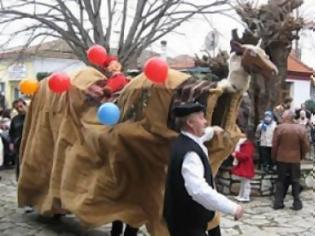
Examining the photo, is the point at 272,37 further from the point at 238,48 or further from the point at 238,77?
the point at 238,77

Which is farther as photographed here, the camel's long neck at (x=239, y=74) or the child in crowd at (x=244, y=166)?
the child in crowd at (x=244, y=166)

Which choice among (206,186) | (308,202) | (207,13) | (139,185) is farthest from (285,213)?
(207,13)

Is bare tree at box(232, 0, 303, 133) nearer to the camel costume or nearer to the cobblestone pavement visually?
the cobblestone pavement

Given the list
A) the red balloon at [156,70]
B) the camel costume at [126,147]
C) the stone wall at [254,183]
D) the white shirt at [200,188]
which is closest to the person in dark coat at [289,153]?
the stone wall at [254,183]

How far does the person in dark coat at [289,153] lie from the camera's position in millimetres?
8164

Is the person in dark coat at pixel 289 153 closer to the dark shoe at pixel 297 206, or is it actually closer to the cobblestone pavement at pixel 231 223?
the dark shoe at pixel 297 206

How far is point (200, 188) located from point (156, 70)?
142 cm

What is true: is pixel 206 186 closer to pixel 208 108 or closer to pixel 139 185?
pixel 208 108

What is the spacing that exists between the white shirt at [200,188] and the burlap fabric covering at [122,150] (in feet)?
3.68

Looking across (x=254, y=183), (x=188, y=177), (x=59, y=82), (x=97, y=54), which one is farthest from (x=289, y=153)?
(x=188, y=177)

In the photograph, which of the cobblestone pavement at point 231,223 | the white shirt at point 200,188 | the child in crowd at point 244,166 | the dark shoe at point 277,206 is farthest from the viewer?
the child in crowd at point 244,166

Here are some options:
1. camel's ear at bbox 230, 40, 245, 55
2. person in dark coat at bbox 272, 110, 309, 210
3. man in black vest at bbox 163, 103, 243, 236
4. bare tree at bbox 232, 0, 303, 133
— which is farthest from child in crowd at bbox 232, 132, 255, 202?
man in black vest at bbox 163, 103, 243, 236

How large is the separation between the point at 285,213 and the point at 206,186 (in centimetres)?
474

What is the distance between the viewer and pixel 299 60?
99.2ft
